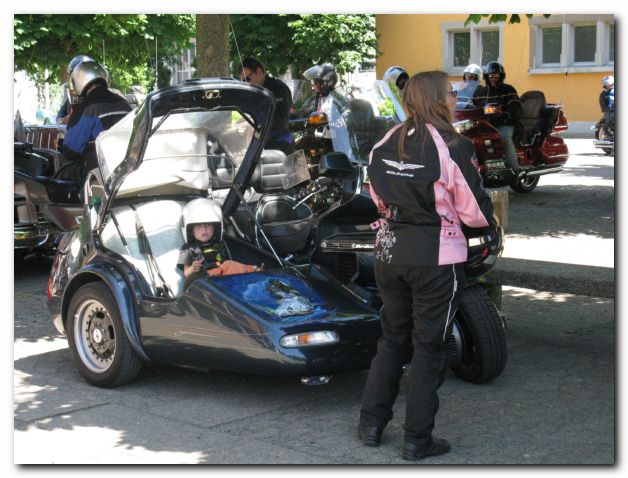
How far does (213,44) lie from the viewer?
1046 centimetres

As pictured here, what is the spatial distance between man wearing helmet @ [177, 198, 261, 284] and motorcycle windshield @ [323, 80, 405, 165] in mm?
1706

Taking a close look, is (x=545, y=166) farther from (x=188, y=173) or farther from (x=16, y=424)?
(x=16, y=424)

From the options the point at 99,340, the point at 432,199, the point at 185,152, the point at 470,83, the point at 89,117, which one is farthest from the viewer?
the point at 470,83

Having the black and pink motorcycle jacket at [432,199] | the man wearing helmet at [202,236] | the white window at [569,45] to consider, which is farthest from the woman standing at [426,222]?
the white window at [569,45]

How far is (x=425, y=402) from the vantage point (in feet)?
17.0

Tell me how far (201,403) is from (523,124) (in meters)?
11.2

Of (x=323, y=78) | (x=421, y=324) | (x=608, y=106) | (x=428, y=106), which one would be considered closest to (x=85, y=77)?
(x=323, y=78)

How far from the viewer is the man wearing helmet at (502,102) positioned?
15922mm

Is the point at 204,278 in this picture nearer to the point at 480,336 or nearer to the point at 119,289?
the point at 119,289

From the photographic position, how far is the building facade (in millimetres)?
28562

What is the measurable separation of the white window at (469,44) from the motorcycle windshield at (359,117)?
21632 millimetres

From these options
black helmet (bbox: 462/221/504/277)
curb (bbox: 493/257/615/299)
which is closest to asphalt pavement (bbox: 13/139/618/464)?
curb (bbox: 493/257/615/299)

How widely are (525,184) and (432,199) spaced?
39.3ft

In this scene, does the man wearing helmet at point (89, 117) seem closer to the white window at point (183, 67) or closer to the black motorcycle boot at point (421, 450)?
the black motorcycle boot at point (421, 450)
